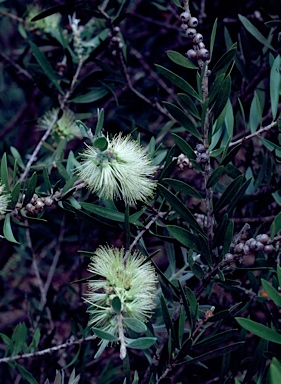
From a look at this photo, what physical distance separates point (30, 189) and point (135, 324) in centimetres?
30

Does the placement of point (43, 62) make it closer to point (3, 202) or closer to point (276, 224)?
point (3, 202)

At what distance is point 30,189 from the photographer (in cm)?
A: 79

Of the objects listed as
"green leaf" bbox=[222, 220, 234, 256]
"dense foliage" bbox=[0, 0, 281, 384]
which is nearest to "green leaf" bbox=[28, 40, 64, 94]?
"dense foliage" bbox=[0, 0, 281, 384]

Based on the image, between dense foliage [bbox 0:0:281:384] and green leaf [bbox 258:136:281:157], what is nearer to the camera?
dense foliage [bbox 0:0:281:384]

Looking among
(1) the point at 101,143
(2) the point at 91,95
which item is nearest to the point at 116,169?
(1) the point at 101,143

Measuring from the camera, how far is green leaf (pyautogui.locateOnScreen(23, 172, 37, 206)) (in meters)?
0.79

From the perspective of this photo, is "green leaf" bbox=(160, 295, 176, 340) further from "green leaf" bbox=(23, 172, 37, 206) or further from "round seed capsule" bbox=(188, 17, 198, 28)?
"round seed capsule" bbox=(188, 17, 198, 28)

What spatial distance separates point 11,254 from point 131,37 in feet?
2.94

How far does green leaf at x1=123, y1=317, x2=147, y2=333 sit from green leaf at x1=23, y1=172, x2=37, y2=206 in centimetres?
28

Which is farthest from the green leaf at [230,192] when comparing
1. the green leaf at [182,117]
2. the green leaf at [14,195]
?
the green leaf at [14,195]

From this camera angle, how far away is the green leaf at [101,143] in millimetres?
689

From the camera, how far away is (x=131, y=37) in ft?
5.74

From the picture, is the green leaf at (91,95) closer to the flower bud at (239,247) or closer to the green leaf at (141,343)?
the flower bud at (239,247)

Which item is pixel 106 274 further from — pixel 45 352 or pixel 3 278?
pixel 3 278
